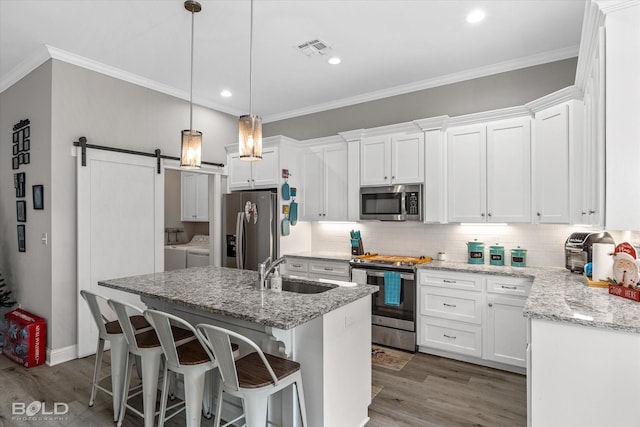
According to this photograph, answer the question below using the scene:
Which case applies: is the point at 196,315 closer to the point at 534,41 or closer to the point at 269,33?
the point at 269,33

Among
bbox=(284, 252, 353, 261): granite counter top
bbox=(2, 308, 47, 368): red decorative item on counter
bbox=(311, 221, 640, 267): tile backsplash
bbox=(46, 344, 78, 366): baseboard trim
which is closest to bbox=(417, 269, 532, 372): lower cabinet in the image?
bbox=(311, 221, 640, 267): tile backsplash

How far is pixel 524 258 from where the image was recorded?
141 inches

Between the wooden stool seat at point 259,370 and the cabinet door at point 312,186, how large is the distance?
284 centimetres

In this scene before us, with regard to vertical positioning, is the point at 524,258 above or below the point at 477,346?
above

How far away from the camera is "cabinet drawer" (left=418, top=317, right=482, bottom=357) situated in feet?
11.1

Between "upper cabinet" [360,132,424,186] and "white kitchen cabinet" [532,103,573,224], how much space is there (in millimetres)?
1075

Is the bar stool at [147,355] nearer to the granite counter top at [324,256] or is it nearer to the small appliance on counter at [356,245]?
the granite counter top at [324,256]

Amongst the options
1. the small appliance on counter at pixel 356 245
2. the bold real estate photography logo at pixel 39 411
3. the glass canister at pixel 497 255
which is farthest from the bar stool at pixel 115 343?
the glass canister at pixel 497 255

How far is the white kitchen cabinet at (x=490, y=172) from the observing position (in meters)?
3.39

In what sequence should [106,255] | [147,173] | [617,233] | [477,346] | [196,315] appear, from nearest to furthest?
[196,315]
[617,233]
[477,346]
[106,255]
[147,173]

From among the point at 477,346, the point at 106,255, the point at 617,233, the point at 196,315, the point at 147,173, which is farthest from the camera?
the point at 147,173

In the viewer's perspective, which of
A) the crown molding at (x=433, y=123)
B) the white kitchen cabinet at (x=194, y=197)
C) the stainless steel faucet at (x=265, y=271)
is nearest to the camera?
the stainless steel faucet at (x=265, y=271)

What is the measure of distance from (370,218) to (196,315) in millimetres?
2336

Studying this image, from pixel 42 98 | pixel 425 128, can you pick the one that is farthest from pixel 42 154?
pixel 425 128
